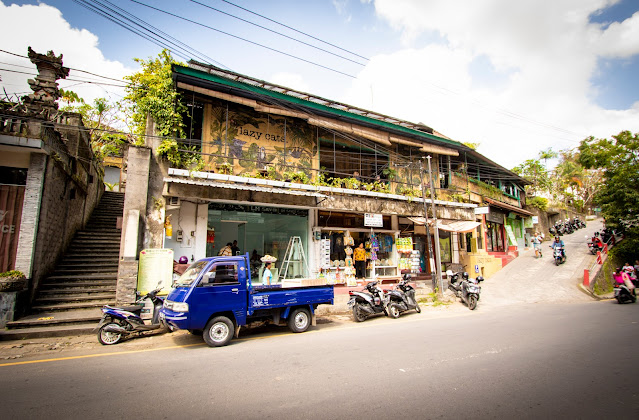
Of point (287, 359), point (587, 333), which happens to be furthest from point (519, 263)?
point (287, 359)

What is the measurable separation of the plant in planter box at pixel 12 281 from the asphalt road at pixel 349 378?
11.8 feet

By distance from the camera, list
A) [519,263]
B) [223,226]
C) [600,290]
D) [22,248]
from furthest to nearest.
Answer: [519,263] < [600,290] < [223,226] < [22,248]

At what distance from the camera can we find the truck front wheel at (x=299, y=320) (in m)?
8.41

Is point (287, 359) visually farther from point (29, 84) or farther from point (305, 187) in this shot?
point (29, 84)

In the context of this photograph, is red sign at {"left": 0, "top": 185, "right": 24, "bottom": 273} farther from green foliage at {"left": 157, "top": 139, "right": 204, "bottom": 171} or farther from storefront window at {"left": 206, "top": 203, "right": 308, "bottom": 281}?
storefront window at {"left": 206, "top": 203, "right": 308, "bottom": 281}

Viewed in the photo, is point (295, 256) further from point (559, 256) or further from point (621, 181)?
point (621, 181)

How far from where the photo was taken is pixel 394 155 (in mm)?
17188

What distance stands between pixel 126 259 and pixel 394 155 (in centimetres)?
1323

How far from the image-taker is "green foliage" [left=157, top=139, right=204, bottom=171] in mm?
10974

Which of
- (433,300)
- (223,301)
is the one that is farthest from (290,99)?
(433,300)

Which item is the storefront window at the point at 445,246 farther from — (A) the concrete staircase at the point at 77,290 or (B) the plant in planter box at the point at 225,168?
(A) the concrete staircase at the point at 77,290

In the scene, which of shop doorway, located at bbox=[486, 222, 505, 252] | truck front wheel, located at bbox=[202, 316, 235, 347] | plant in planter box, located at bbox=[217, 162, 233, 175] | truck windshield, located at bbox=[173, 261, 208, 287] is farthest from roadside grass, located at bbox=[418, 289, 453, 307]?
shop doorway, located at bbox=[486, 222, 505, 252]

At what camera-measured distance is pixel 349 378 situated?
4828mm

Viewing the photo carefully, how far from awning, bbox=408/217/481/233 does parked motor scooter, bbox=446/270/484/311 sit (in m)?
3.12
